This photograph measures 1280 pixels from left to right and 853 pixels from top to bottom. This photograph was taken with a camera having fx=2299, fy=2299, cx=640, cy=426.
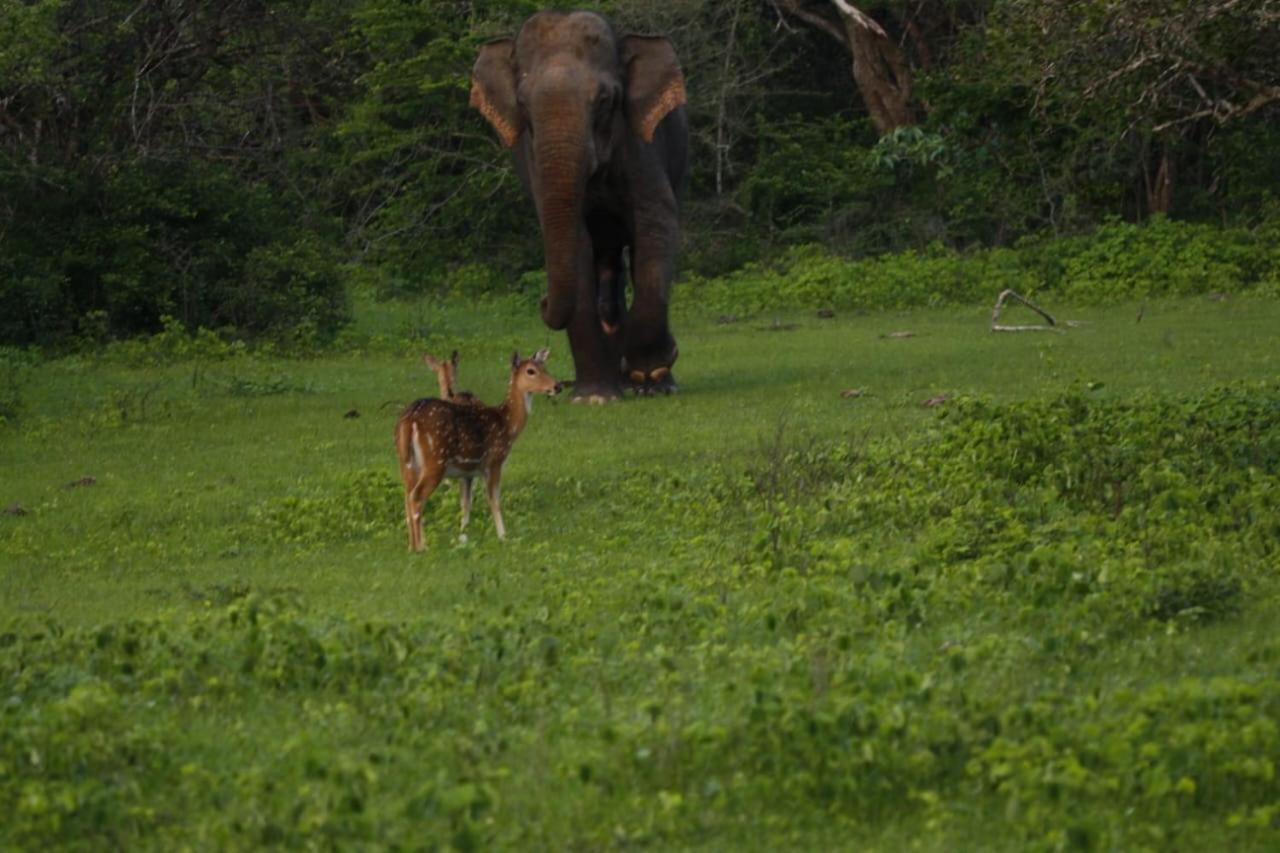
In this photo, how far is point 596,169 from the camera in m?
19.3

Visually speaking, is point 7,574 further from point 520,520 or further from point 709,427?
point 709,427

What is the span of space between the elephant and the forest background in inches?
205

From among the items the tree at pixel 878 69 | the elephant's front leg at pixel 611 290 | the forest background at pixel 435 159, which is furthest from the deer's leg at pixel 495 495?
the tree at pixel 878 69

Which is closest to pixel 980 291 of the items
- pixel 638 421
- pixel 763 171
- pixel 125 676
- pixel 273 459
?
pixel 763 171

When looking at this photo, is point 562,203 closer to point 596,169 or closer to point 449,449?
point 596,169

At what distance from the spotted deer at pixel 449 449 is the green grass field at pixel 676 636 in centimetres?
23

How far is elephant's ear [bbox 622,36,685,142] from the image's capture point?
19.9m

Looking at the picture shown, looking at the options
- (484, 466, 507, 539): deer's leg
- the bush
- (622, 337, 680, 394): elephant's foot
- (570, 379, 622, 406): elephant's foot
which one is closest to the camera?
(484, 466, 507, 539): deer's leg

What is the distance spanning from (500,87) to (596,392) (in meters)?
2.78

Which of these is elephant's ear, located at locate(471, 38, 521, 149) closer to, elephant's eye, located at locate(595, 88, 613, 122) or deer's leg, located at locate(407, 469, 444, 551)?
elephant's eye, located at locate(595, 88, 613, 122)

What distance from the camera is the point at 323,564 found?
39.8 ft

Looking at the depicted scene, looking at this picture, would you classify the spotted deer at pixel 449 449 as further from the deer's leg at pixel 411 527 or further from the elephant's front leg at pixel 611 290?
the elephant's front leg at pixel 611 290

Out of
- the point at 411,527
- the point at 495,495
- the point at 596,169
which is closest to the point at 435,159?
the point at 596,169

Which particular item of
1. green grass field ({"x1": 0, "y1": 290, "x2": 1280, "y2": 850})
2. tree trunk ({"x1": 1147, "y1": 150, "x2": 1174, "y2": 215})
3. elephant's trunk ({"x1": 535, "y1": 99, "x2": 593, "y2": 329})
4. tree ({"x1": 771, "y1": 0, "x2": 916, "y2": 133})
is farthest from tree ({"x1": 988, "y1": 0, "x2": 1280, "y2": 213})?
tree ({"x1": 771, "y1": 0, "x2": 916, "y2": 133})
